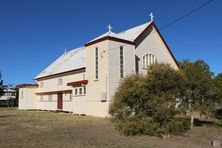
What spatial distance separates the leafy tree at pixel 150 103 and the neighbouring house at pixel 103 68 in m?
8.03

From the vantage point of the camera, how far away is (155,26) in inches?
1342

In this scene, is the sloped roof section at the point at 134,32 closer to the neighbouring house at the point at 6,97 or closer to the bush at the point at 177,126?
the bush at the point at 177,126

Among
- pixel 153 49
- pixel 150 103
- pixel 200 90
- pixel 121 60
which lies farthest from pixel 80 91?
pixel 150 103

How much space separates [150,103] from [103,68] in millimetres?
14110

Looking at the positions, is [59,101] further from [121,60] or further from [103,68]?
[121,60]

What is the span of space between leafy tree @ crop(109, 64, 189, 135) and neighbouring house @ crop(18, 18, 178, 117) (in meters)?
8.03

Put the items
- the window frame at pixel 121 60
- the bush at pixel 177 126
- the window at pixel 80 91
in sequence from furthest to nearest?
1. the window at pixel 80 91
2. the window frame at pixel 121 60
3. the bush at pixel 177 126

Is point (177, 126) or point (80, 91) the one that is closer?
point (177, 126)

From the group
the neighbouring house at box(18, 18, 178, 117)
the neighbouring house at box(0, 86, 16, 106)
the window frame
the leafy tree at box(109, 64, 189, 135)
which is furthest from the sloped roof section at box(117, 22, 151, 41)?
the neighbouring house at box(0, 86, 16, 106)

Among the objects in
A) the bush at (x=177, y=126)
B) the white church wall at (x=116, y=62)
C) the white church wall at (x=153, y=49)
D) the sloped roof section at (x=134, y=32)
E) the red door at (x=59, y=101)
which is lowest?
the bush at (x=177, y=126)

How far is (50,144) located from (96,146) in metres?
1.83

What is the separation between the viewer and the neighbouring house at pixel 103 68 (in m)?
27.2

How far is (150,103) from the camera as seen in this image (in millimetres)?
13641

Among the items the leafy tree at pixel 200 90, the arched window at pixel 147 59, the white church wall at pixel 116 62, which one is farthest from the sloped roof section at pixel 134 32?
the leafy tree at pixel 200 90
